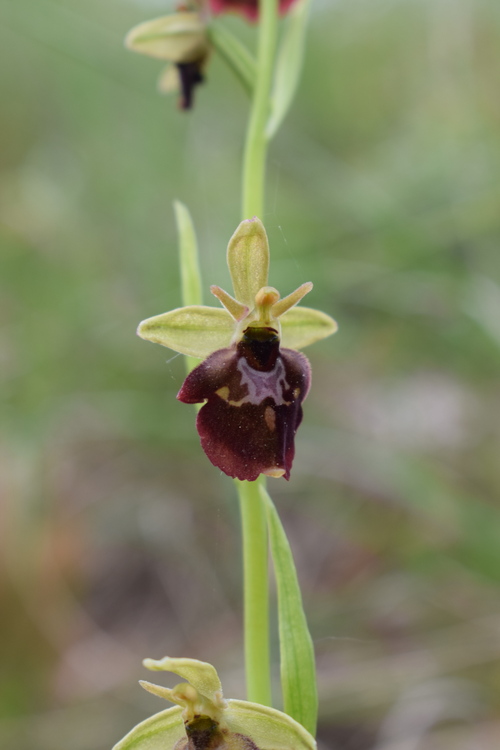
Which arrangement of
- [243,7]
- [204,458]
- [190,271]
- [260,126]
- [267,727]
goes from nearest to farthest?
[267,727], [190,271], [260,126], [243,7], [204,458]

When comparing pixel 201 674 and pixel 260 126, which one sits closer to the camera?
pixel 201 674

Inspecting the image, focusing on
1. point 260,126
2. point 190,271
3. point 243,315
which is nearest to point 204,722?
point 243,315

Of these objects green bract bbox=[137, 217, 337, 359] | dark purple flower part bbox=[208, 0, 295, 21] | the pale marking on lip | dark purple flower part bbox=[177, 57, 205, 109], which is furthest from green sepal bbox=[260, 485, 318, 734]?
dark purple flower part bbox=[208, 0, 295, 21]

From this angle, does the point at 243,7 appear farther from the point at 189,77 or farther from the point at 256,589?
the point at 256,589

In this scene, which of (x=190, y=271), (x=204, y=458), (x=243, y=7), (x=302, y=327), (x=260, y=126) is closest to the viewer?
(x=302, y=327)

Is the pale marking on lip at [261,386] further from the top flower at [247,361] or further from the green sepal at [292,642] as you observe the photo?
the green sepal at [292,642]

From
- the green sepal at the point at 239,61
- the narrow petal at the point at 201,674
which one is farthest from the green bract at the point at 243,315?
the green sepal at the point at 239,61

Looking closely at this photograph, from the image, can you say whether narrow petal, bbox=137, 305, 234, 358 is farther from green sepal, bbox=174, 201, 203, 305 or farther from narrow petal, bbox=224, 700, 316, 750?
narrow petal, bbox=224, 700, 316, 750

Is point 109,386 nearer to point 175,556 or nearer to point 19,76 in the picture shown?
point 175,556
